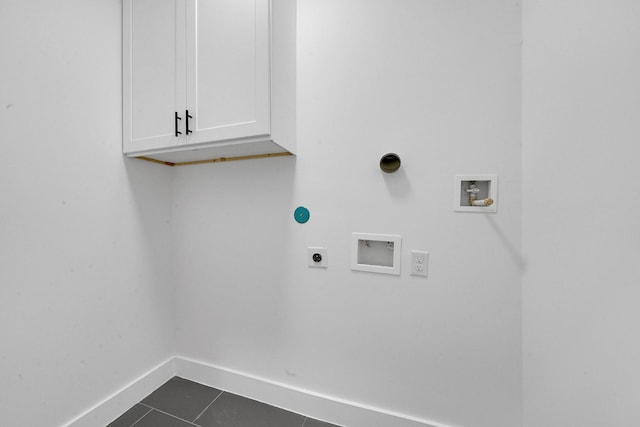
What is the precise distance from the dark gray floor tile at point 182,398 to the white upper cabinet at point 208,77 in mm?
1411

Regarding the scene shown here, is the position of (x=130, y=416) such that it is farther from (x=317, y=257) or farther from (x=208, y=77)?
(x=208, y=77)

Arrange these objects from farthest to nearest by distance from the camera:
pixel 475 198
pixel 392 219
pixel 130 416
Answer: pixel 130 416 → pixel 392 219 → pixel 475 198

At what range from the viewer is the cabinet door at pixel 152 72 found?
3.72 feet

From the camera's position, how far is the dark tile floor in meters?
1.23

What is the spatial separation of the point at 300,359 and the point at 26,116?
1.67 meters

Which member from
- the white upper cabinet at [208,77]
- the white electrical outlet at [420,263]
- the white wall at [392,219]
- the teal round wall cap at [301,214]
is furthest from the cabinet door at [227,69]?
the white electrical outlet at [420,263]

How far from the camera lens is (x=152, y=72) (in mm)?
1189

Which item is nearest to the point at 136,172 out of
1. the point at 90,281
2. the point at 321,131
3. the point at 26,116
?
the point at 26,116

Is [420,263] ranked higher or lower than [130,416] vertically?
higher

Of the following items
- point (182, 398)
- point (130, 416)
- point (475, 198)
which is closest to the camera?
point (475, 198)

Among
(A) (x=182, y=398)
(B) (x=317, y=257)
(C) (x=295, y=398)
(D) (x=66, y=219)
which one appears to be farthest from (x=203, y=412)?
(D) (x=66, y=219)

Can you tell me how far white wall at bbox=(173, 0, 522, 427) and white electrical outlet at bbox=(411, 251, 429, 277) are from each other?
0.03 m

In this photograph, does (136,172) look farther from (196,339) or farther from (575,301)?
(575,301)

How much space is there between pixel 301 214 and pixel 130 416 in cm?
143
